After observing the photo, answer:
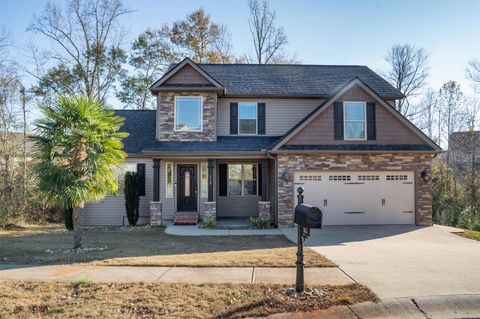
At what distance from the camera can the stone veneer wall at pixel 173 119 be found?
15211 millimetres

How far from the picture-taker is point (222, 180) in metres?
16.5

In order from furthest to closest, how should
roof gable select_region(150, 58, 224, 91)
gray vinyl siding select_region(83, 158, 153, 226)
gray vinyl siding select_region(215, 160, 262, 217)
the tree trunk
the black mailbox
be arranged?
gray vinyl siding select_region(215, 160, 262, 217), gray vinyl siding select_region(83, 158, 153, 226), roof gable select_region(150, 58, 224, 91), the tree trunk, the black mailbox

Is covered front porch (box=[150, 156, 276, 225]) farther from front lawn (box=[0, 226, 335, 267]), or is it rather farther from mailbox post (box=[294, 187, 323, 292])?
mailbox post (box=[294, 187, 323, 292])

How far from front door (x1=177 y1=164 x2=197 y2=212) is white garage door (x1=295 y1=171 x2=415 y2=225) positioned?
4.85 meters

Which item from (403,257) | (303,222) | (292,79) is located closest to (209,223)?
(403,257)

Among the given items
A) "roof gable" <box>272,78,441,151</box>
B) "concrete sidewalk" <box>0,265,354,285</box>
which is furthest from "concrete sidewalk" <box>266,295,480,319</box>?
"roof gable" <box>272,78,441,151</box>

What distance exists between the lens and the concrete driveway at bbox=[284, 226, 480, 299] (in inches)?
235

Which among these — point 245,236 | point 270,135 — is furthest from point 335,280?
point 270,135

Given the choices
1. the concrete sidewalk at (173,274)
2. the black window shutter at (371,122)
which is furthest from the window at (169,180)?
the black window shutter at (371,122)

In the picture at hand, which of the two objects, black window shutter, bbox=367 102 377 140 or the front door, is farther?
the front door

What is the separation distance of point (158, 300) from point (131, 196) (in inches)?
393

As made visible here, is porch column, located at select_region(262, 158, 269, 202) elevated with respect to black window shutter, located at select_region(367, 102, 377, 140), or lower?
lower

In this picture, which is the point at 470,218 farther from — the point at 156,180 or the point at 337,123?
the point at 156,180

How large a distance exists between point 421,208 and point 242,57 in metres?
19.7
